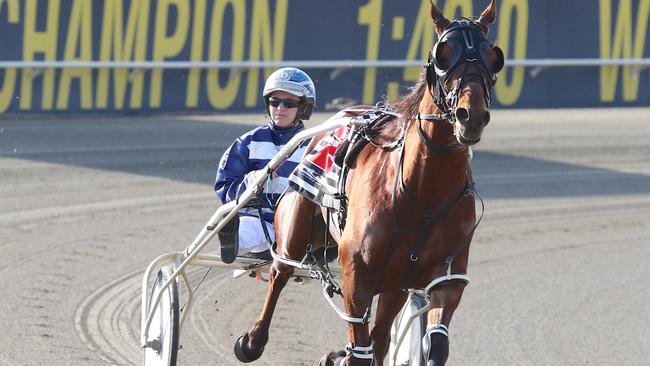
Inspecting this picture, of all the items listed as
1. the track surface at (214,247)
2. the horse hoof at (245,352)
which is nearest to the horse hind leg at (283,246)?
the horse hoof at (245,352)

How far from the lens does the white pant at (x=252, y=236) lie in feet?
20.1

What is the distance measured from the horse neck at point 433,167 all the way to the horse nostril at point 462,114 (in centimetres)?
33

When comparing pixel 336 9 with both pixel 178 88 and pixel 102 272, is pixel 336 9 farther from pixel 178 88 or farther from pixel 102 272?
pixel 102 272

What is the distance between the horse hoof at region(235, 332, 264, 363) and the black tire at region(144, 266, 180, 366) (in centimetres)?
30

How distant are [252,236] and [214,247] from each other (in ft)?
10.7

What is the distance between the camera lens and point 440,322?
4.71 metres

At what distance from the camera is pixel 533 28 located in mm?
16062

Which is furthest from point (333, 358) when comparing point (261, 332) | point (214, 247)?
point (214, 247)

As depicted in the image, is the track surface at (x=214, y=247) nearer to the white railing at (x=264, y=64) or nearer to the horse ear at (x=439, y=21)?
the white railing at (x=264, y=64)

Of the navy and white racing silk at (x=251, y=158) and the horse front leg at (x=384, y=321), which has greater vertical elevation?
the navy and white racing silk at (x=251, y=158)

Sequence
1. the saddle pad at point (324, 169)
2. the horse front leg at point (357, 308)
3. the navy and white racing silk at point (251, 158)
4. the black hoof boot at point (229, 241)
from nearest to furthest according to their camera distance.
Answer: the horse front leg at point (357, 308) < the saddle pad at point (324, 169) < the black hoof boot at point (229, 241) < the navy and white racing silk at point (251, 158)

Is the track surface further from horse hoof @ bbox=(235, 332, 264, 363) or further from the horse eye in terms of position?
the horse eye

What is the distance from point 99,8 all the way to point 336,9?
2.80 meters

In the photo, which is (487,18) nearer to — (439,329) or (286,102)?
(439,329)
